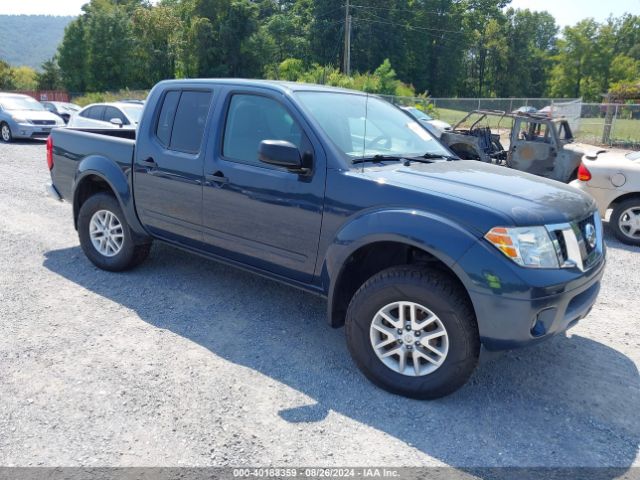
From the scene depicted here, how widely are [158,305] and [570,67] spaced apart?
7809 cm

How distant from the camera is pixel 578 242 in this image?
331cm

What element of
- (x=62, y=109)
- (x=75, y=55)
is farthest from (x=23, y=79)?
(x=62, y=109)

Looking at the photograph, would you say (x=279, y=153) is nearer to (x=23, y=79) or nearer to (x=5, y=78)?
(x=5, y=78)

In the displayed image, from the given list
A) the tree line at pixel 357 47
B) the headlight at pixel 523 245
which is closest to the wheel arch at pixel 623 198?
the headlight at pixel 523 245

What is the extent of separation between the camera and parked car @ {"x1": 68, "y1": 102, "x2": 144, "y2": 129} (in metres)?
13.8

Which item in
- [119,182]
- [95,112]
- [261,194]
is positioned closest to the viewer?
[261,194]

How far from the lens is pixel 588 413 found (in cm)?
329

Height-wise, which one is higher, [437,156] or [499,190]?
[437,156]

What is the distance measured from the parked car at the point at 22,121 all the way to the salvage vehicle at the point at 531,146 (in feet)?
42.4

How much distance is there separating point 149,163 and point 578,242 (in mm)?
3457

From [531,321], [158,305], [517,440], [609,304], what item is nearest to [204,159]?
[158,305]

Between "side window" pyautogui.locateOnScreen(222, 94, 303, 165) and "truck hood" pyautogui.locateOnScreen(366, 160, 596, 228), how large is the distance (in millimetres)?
766

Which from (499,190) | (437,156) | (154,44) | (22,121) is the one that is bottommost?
(22,121)

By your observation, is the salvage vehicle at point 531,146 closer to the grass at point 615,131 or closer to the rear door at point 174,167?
the rear door at point 174,167
